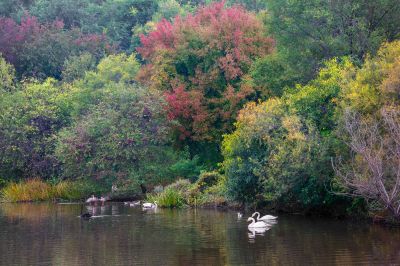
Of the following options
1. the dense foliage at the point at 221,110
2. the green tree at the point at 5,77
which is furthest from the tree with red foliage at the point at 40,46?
the green tree at the point at 5,77

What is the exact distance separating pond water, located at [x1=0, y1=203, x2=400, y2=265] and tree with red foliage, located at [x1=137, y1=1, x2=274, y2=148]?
8956 millimetres

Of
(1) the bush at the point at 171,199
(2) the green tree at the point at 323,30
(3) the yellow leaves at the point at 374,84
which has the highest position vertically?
(2) the green tree at the point at 323,30

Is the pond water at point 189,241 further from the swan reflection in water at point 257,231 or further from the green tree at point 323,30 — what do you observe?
the green tree at point 323,30

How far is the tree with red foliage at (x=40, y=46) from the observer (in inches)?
2068

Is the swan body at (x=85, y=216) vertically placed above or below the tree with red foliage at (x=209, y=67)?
below

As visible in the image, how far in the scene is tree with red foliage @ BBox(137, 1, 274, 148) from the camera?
39.6 metres

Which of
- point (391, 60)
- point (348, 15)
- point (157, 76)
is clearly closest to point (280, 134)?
point (391, 60)

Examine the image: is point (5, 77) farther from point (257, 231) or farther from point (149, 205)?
point (257, 231)

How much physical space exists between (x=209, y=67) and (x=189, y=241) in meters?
19.0

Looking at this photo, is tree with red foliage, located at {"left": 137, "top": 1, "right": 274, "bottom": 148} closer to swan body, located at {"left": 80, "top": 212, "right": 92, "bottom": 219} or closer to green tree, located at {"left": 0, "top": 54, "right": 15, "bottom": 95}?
swan body, located at {"left": 80, "top": 212, "right": 92, "bottom": 219}

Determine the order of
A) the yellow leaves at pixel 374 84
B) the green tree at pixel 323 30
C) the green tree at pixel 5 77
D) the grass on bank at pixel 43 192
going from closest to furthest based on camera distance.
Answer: the yellow leaves at pixel 374 84 < the green tree at pixel 323 30 < the grass on bank at pixel 43 192 < the green tree at pixel 5 77

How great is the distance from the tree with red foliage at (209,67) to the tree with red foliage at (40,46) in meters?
13.3

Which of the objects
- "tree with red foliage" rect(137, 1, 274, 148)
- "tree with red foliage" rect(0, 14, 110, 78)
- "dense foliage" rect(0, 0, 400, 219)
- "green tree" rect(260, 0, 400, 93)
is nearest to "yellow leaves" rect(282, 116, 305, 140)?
"dense foliage" rect(0, 0, 400, 219)

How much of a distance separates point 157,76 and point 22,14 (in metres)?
23.6
